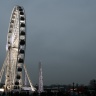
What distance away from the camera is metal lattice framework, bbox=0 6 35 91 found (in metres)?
63.8

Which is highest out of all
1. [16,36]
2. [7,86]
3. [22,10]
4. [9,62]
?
[22,10]

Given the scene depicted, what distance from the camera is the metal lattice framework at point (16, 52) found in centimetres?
6381

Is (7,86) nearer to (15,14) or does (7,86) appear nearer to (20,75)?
(20,75)

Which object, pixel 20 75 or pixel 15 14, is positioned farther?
pixel 15 14

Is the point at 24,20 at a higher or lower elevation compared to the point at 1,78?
higher

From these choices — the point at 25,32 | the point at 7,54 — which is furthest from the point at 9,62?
the point at 25,32

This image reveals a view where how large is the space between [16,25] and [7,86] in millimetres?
12678

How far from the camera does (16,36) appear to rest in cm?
6662

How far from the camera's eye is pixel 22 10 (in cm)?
6531

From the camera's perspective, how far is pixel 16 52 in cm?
6612

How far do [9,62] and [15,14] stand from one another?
1028cm

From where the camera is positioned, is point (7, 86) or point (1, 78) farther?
point (1, 78)

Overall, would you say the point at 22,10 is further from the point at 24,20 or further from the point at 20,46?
the point at 20,46

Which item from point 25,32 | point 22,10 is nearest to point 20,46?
point 25,32
